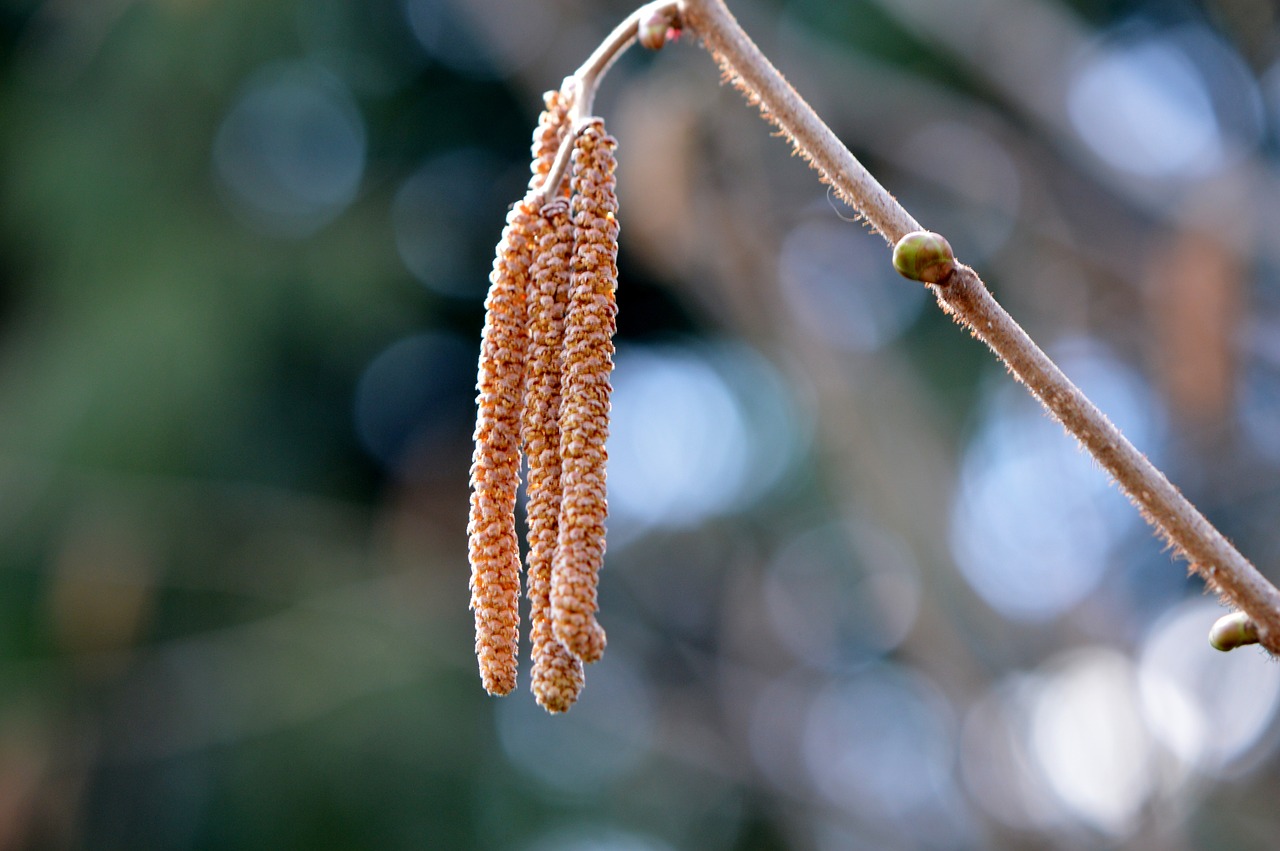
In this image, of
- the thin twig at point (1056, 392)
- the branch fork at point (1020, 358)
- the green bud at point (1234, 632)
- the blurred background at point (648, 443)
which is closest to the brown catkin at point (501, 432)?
the branch fork at point (1020, 358)

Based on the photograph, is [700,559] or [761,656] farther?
[700,559]

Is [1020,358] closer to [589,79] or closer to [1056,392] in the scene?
[1056,392]

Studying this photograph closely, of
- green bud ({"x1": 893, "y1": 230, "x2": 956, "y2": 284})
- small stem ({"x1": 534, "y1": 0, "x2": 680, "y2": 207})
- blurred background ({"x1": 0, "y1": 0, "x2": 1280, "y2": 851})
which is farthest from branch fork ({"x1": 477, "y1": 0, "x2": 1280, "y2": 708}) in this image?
blurred background ({"x1": 0, "y1": 0, "x2": 1280, "y2": 851})

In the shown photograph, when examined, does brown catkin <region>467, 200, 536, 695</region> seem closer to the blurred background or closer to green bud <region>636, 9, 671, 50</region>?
green bud <region>636, 9, 671, 50</region>

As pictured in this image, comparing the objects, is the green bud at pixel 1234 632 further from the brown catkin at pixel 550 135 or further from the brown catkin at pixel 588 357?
the brown catkin at pixel 550 135

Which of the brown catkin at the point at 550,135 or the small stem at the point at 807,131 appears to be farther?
the brown catkin at the point at 550,135

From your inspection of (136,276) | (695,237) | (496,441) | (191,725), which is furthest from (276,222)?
(496,441)

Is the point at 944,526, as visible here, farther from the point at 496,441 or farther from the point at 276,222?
the point at 276,222
